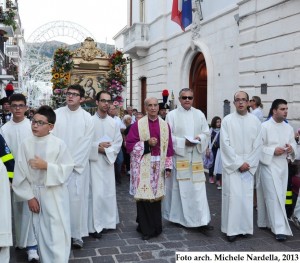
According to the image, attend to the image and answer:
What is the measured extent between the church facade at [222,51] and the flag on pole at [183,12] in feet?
0.87

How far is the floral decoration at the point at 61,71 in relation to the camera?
11445 millimetres

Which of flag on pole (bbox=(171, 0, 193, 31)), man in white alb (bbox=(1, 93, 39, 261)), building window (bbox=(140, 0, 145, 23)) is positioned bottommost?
man in white alb (bbox=(1, 93, 39, 261))

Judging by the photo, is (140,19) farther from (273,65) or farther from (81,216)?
(81,216)

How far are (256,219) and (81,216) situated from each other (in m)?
2.87

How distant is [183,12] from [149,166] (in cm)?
950

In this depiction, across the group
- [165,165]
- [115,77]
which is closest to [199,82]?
[115,77]

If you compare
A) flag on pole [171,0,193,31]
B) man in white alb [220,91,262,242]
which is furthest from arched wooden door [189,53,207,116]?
man in white alb [220,91,262,242]

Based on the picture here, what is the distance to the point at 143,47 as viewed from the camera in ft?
64.1

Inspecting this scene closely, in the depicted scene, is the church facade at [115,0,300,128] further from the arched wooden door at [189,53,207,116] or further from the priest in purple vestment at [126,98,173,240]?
the priest in purple vestment at [126,98,173,240]

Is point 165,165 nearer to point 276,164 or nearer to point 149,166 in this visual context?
point 149,166

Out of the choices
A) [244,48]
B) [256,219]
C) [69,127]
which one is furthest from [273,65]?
[69,127]

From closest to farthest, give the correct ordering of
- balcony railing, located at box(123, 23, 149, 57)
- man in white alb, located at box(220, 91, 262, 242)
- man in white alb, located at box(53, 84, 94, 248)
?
man in white alb, located at box(53, 84, 94, 248)
man in white alb, located at box(220, 91, 262, 242)
balcony railing, located at box(123, 23, 149, 57)

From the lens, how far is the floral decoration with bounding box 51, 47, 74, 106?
11.4 m

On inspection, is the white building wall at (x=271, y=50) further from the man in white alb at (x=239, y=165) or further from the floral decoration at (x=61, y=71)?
the floral decoration at (x=61, y=71)
